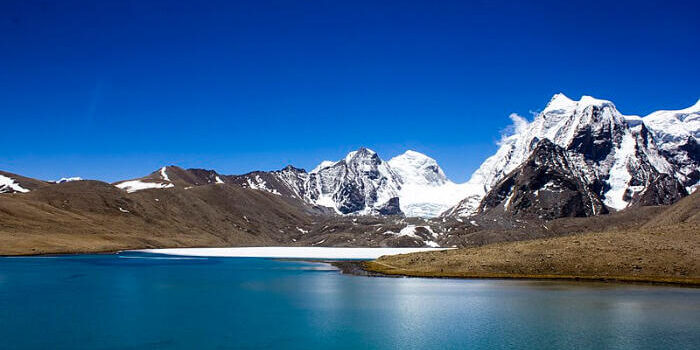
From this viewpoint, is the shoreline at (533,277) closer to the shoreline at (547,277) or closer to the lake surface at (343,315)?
the shoreline at (547,277)

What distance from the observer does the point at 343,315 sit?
6962 centimetres

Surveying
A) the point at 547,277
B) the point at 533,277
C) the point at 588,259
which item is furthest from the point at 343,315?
the point at 588,259

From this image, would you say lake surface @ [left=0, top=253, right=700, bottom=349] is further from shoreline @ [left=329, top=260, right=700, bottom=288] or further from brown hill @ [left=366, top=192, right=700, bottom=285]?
brown hill @ [left=366, top=192, right=700, bottom=285]

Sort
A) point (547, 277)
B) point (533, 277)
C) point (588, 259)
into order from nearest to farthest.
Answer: point (547, 277) → point (533, 277) → point (588, 259)

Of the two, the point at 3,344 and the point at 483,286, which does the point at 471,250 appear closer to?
the point at 483,286

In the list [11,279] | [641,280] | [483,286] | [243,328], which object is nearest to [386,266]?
[483,286]

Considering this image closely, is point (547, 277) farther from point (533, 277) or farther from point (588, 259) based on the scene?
point (588, 259)

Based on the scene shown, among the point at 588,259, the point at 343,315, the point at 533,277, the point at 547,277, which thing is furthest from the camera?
the point at 588,259

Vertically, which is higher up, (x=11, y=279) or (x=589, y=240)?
(x=589, y=240)

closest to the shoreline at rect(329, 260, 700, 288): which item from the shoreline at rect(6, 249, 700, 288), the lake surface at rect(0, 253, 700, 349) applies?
the shoreline at rect(6, 249, 700, 288)

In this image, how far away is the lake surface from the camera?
5406 centimetres

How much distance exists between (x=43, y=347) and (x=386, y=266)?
107 metres

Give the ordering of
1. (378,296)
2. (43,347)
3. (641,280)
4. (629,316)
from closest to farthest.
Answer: (43,347) < (629,316) < (378,296) < (641,280)

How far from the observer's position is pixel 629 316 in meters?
68.2
